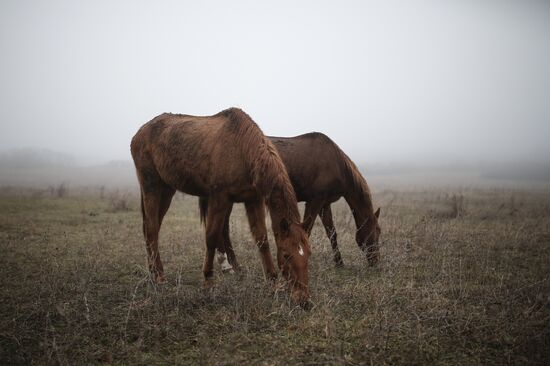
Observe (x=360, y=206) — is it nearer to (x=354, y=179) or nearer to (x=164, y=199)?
(x=354, y=179)

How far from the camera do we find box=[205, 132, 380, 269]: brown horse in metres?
6.39

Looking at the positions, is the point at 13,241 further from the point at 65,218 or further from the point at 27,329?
the point at 27,329

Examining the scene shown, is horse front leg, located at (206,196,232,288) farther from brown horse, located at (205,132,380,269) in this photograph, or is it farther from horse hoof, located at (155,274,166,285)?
brown horse, located at (205,132,380,269)

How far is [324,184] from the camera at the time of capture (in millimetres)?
6355

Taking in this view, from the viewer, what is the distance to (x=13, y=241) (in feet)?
25.4

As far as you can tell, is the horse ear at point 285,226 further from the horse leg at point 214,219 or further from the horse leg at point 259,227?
the horse leg at point 214,219

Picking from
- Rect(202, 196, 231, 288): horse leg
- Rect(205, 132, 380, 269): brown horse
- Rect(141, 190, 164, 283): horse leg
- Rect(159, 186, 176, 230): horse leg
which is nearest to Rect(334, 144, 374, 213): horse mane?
Rect(205, 132, 380, 269): brown horse

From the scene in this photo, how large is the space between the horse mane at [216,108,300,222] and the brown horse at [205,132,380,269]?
1499mm

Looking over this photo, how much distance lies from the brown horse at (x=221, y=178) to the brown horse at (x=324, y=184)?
1193mm

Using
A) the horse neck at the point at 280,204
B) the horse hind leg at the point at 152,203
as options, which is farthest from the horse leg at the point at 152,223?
the horse neck at the point at 280,204

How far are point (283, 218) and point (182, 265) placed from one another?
333 cm

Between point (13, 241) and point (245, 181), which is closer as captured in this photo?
point (245, 181)

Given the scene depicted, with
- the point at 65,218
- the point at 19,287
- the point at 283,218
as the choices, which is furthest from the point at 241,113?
the point at 65,218

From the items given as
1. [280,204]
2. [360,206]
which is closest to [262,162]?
[280,204]
